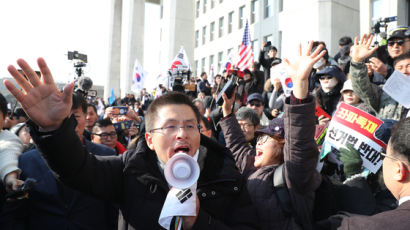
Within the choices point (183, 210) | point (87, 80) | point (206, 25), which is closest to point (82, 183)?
point (183, 210)

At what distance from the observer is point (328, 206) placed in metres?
2.62

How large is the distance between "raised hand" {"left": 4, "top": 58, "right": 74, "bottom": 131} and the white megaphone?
61 centimetres

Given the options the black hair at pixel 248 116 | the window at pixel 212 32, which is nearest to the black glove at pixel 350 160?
the black hair at pixel 248 116

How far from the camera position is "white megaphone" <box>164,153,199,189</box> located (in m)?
1.60

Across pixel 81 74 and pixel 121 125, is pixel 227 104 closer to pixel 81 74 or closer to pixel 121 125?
pixel 121 125

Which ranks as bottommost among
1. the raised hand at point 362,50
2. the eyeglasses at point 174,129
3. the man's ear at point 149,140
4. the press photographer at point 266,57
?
the man's ear at point 149,140

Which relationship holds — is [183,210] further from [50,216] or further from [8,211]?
[8,211]

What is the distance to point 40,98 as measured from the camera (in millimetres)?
1789

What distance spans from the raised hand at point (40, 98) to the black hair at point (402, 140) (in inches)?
65.8

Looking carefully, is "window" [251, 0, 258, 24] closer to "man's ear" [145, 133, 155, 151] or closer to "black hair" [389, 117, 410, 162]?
"man's ear" [145, 133, 155, 151]

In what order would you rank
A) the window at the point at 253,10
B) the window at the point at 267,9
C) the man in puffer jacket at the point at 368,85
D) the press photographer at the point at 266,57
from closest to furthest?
Answer: the man in puffer jacket at the point at 368,85 < the press photographer at the point at 266,57 < the window at the point at 267,9 < the window at the point at 253,10

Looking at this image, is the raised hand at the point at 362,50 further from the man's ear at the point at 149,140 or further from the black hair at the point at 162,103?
the man's ear at the point at 149,140

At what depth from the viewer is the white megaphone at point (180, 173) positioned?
5.26 feet

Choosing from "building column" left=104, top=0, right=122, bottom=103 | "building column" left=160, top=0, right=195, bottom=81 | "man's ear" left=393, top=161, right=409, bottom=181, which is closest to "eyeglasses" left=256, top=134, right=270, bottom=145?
"man's ear" left=393, top=161, right=409, bottom=181
